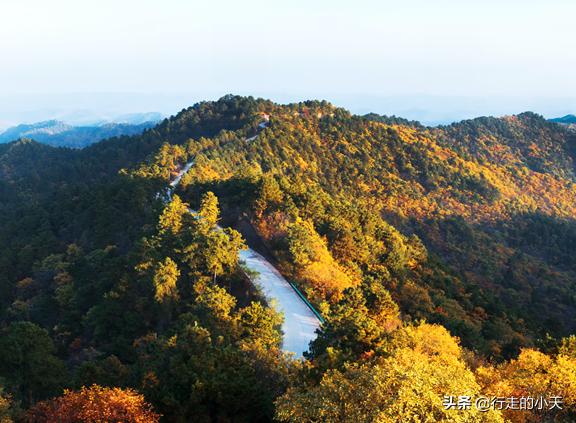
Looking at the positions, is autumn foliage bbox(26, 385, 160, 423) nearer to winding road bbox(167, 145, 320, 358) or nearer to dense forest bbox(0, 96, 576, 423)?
dense forest bbox(0, 96, 576, 423)

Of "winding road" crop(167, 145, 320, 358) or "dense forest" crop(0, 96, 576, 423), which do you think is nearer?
"dense forest" crop(0, 96, 576, 423)

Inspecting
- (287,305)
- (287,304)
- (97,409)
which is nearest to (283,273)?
(287,304)

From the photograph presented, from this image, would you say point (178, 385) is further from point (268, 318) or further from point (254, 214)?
point (254, 214)

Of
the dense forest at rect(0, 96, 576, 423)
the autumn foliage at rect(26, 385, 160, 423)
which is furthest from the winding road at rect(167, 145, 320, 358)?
the autumn foliage at rect(26, 385, 160, 423)

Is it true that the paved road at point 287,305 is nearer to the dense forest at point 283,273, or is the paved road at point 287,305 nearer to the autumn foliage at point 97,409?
the dense forest at point 283,273

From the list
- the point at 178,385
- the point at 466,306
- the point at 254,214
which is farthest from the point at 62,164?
the point at 178,385

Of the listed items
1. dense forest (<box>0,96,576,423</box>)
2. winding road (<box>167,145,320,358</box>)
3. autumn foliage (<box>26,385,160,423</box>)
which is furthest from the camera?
winding road (<box>167,145,320,358</box>)

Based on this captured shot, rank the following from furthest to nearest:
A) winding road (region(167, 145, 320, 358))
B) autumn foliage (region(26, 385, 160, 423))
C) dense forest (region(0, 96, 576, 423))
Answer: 1. winding road (region(167, 145, 320, 358))
2. dense forest (region(0, 96, 576, 423))
3. autumn foliage (region(26, 385, 160, 423))
